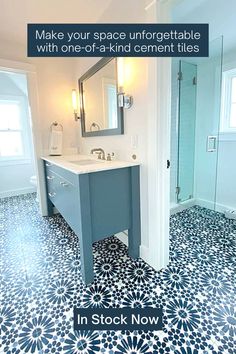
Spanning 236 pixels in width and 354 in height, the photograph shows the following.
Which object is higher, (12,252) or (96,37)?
(96,37)

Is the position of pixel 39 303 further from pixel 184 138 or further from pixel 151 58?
pixel 184 138

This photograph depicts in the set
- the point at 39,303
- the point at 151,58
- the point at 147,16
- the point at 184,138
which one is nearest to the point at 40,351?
the point at 39,303

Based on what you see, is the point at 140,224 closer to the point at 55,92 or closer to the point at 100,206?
the point at 100,206

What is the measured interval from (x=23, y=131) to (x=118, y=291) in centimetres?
361

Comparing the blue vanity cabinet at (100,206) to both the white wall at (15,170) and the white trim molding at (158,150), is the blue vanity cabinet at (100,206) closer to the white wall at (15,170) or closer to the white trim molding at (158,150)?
the white trim molding at (158,150)

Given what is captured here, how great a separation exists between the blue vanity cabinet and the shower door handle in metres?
1.58

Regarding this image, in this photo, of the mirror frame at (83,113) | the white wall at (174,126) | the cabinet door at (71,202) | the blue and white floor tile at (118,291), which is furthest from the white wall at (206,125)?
the cabinet door at (71,202)

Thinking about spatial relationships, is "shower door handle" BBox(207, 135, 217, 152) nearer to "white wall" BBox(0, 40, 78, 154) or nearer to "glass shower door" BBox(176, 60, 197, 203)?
"glass shower door" BBox(176, 60, 197, 203)

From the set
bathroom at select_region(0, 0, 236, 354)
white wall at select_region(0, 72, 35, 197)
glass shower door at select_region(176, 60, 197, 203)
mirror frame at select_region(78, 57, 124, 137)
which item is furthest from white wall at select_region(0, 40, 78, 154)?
glass shower door at select_region(176, 60, 197, 203)

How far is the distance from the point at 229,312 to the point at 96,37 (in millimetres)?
2300

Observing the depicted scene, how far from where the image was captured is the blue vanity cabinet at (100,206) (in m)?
1.48

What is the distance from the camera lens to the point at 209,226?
2.39 metres

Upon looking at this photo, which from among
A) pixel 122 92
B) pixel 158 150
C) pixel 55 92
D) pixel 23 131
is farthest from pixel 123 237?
pixel 23 131

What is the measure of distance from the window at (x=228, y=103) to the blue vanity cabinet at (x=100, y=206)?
1.75 m
